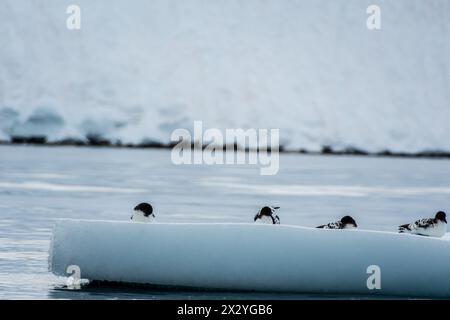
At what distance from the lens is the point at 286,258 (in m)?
12.8

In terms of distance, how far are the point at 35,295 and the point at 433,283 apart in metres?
3.81

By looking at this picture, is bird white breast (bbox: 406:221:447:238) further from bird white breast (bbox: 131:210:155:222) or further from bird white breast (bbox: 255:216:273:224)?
bird white breast (bbox: 131:210:155:222)

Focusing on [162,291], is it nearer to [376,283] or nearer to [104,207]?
[376,283]

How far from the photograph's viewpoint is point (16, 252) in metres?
15.9

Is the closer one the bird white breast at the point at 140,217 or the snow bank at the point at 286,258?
the snow bank at the point at 286,258

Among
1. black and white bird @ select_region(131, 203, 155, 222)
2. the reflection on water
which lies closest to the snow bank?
the reflection on water

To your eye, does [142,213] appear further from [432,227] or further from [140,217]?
[432,227]

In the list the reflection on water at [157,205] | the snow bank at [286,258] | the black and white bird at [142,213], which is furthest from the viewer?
the black and white bird at [142,213]

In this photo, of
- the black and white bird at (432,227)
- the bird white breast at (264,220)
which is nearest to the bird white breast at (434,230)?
the black and white bird at (432,227)

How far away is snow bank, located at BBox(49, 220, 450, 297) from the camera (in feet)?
41.9

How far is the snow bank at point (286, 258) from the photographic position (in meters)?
12.8

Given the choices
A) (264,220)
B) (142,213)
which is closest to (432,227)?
(264,220)

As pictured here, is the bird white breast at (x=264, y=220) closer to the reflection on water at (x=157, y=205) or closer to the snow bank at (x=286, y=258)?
the snow bank at (x=286, y=258)
